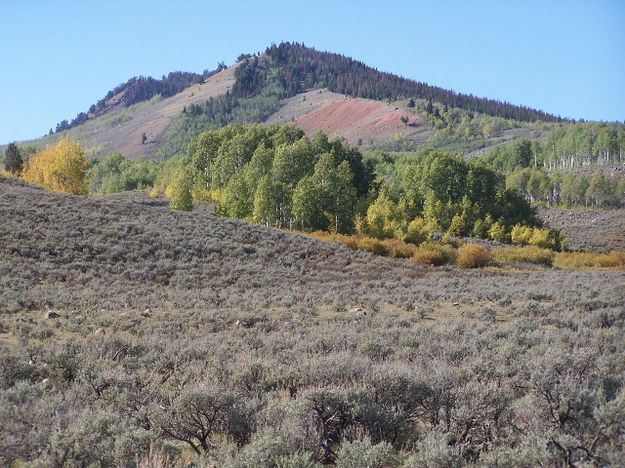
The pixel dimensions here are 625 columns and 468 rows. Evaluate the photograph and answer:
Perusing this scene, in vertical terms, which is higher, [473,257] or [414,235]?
[414,235]

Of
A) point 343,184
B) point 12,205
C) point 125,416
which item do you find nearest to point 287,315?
point 125,416

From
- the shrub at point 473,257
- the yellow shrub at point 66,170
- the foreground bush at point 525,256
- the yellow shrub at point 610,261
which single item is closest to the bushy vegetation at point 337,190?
the foreground bush at point 525,256

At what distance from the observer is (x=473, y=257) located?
3566 centimetres

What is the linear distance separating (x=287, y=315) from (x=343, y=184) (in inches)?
1215

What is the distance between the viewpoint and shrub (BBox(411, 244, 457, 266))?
34844 mm

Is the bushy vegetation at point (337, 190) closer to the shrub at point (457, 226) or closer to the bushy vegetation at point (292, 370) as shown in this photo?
the shrub at point (457, 226)

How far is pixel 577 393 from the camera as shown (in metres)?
5.39

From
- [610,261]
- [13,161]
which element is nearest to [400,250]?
[610,261]

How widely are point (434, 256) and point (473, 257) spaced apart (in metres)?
2.67

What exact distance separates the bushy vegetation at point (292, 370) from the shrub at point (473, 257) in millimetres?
10382

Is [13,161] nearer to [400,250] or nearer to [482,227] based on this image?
[400,250]

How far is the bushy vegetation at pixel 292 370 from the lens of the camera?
501cm

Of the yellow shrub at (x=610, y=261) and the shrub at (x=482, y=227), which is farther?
the shrub at (x=482, y=227)

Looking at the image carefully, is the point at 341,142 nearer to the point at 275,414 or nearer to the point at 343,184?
the point at 343,184
